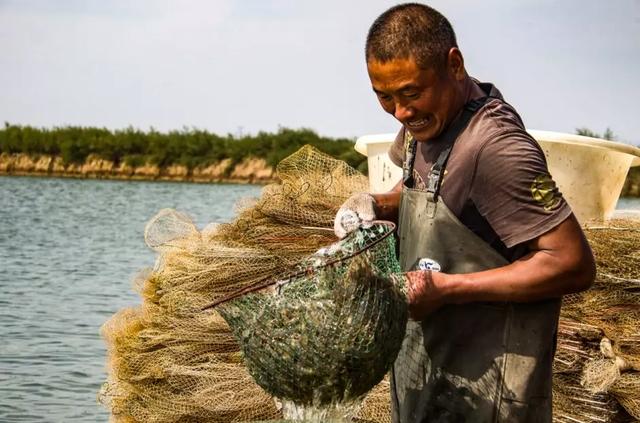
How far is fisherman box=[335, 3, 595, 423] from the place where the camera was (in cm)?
276

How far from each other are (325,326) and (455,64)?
0.80 meters

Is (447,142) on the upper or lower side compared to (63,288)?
upper

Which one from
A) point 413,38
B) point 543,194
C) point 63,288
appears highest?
point 413,38

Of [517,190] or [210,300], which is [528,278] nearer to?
[517,190]

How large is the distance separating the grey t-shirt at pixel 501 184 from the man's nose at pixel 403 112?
0.43 ft

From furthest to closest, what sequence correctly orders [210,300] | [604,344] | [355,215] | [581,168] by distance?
[581,168], [210,300], [604,344], [355,215]

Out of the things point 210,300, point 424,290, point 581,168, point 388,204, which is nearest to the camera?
point 424,290

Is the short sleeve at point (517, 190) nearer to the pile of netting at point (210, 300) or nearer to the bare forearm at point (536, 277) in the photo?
the bare forearm at point (536, 277)

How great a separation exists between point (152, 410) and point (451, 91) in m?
2.79

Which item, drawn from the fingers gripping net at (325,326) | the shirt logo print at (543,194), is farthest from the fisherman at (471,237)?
the fingers gripping net at (325,326)

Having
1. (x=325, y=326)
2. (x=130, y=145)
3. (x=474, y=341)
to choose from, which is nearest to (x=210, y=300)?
(x=474, y=341)

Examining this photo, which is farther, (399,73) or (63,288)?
(63,288)

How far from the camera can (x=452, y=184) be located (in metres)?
2.88

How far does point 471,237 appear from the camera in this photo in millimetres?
2893
